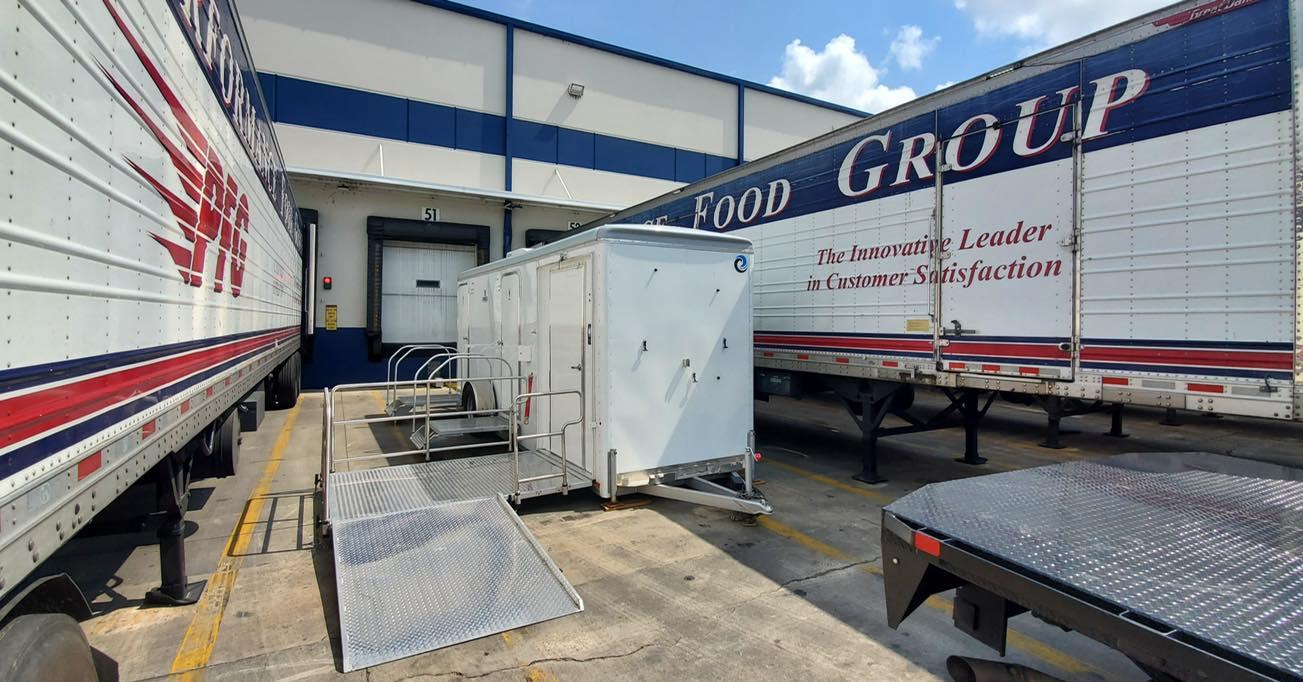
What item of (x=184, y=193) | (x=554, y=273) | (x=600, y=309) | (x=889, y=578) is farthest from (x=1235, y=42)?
(x=184, y=193)

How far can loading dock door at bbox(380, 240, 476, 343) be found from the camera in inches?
671

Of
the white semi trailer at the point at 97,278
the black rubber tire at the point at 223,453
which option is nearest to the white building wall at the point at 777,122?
the black rubber tire at the point at 223,453


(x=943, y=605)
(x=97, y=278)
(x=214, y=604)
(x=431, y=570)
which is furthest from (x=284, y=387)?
(x=943, y=605)

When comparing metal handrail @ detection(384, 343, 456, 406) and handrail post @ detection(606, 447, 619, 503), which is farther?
metal handrail @ detection(384, 343, 456, 406)

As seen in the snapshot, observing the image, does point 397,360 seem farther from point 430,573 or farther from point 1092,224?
point 1092,224

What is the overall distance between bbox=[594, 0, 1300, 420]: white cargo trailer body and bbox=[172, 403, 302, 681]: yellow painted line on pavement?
6311 mm

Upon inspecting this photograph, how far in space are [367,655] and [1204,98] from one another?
6.65 m

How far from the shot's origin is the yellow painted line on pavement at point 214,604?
3.52 m

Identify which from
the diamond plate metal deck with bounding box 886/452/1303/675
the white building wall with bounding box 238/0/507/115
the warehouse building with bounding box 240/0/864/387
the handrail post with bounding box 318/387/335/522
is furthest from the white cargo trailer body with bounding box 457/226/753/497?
the white building wall with bounding box 238/0/507/115

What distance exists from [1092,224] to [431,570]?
5809 mm

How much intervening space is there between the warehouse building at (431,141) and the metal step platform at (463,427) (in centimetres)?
860

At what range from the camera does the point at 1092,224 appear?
5074mm

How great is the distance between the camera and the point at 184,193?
3381mm

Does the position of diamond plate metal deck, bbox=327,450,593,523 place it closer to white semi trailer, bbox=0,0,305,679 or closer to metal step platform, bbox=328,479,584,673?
metal step platform, bbox=328,479,584,673
